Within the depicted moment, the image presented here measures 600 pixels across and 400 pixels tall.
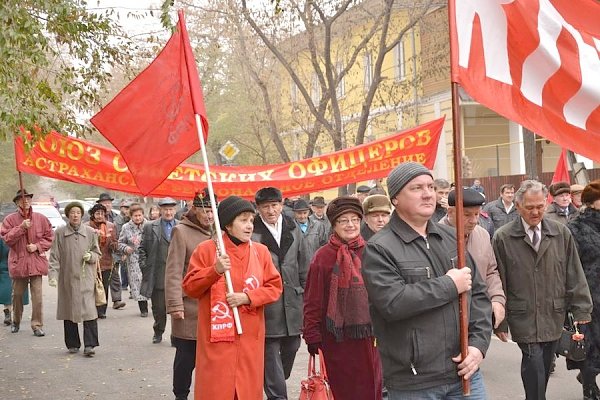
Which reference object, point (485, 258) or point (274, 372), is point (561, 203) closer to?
point (485, 258)

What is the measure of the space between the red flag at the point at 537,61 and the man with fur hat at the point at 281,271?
10.8 feet

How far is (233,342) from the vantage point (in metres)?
6.45

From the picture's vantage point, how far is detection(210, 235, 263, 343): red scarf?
642 cm

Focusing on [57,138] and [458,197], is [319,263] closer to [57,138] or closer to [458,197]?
[458,197]

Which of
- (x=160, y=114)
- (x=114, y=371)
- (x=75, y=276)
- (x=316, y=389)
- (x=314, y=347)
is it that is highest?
(x=160, y=114)

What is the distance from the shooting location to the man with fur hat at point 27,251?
44.1ft

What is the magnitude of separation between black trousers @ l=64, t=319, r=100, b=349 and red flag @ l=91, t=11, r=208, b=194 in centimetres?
482

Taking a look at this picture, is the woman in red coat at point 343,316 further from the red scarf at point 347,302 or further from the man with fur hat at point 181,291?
the man with fur hat at point 181,291

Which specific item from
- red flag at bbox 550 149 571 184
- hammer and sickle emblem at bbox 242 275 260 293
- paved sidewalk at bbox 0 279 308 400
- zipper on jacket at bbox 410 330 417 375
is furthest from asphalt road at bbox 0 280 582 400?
red flag at bbox 550 149 571 184

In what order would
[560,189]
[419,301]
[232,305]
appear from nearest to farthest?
[419,301], [232,305], [560,189]

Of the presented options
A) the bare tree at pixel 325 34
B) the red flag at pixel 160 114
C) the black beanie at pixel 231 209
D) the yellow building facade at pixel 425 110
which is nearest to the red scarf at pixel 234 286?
the black beanie at pixel 231 209

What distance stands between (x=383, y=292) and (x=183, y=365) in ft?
12.4

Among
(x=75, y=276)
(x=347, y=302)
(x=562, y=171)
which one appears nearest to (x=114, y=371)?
(x=75, y=276)

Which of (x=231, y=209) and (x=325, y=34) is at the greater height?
(x=325, y=34)
